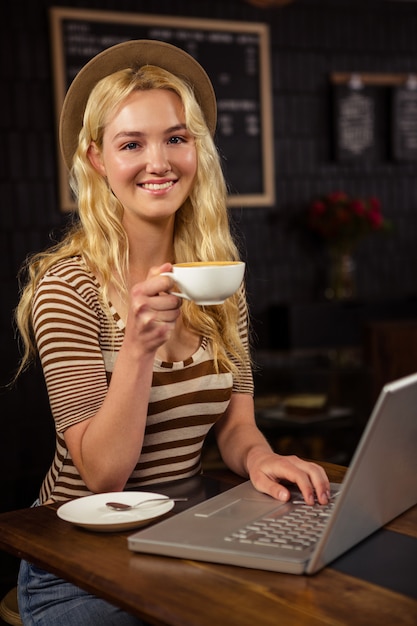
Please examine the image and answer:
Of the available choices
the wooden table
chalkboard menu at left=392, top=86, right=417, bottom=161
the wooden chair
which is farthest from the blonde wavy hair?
chalkboard menu at left=392, top=86, right=417, bottom=161

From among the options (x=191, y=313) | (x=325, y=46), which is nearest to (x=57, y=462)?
(x=191, y=313)

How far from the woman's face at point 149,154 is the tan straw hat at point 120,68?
11cm

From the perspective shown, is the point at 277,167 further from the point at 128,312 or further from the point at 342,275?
the point at 128,312

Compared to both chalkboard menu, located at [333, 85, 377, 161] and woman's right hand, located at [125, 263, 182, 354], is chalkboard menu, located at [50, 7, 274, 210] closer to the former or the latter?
chalkboard menu, located at [333, 85, 377, 161]

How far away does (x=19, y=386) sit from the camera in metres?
4.91

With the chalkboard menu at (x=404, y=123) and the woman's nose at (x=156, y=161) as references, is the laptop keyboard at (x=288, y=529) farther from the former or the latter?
the chalkboard menu at (x=404, y=123)

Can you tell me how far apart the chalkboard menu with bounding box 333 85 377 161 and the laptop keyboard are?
485 centimetres

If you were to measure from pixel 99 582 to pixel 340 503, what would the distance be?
35 cm

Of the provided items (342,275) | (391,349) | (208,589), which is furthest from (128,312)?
(342,275)

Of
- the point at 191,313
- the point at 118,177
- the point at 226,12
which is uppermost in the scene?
the point at 226,12

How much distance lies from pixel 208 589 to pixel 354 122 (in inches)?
208

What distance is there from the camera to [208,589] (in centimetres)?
120

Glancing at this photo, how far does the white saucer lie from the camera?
1418 mm

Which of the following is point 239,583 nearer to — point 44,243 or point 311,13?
point 44,243
